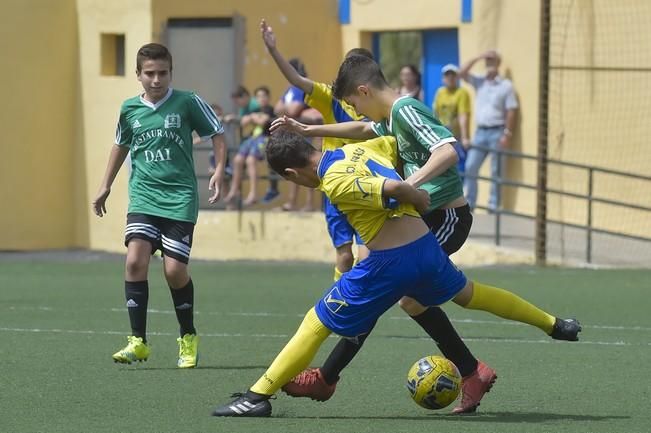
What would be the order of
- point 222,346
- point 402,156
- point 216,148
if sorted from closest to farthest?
1. point 402,156
2. point 216,148
3. point 222,346

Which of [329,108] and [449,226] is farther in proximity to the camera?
[329,108]

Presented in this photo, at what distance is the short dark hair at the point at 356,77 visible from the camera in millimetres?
7383

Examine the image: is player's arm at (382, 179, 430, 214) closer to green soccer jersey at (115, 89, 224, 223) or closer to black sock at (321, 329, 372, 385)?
black sock at (321, 329, 372, 385)

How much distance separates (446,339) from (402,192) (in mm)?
1058

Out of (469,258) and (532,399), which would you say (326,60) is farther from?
(532,399)

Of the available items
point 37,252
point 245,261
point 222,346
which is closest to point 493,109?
point 245,261

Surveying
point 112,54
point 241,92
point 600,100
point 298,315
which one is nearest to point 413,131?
point 298,315

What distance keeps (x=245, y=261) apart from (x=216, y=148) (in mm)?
9698

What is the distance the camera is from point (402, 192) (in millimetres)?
6789

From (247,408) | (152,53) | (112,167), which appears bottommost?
(247,408)

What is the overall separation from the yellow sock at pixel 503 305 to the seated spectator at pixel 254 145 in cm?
1169

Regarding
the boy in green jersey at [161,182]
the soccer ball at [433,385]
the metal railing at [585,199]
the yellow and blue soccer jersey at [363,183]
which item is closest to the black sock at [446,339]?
the soccer ball at [433,385]

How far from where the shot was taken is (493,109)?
767 inches

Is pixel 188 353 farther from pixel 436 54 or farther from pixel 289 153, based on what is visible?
pixel 436 54
